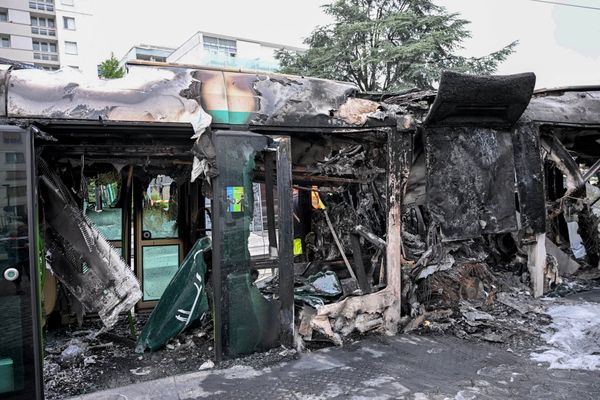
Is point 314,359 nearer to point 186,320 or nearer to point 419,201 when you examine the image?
point 186,320

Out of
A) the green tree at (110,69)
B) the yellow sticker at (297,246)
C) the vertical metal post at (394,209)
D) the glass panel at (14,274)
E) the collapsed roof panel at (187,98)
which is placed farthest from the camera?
the green tree at (110,69)

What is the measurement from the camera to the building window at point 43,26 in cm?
4622

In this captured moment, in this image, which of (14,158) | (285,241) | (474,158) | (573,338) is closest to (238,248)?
(285,241)

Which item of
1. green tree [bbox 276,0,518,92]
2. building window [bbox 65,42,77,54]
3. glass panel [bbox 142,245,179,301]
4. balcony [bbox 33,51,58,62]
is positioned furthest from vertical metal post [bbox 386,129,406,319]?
building window [bbox 65,42,77,54]

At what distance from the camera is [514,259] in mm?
6809

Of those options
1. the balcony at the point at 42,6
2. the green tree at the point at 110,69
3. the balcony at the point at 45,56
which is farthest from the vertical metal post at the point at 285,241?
the balcony at the point at 42,6

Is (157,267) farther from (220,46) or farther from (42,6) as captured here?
(42,6)

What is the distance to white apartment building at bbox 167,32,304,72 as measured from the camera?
34.7m

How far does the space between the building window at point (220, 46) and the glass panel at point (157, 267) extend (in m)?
33.2

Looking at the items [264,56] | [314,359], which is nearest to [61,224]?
[314,359]

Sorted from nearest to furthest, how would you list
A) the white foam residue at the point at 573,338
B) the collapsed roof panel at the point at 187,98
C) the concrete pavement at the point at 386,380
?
1. the concrete pavement at the point at 386,380
2. the collapsed roof panel at the point at 187,98
3. the white foam residue at the point at 573,338

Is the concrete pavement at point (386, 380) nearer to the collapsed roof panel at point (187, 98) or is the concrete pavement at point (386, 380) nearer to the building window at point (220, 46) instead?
the collapsed roof panel at point (187, 98)

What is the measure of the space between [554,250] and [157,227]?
6546 mm

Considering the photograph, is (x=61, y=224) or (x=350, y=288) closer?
(x=61, y=224)
